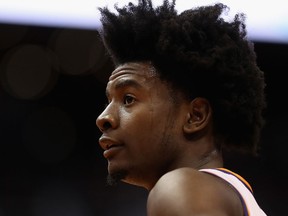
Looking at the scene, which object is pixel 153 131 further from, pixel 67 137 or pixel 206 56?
pixel 67 137

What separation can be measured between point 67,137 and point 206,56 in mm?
2985

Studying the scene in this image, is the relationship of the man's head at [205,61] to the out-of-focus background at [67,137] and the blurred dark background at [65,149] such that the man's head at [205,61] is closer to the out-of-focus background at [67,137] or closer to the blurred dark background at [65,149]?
the out-of-focus background at [67,137]

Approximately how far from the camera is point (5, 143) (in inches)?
165

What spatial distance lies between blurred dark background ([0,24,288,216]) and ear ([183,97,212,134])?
2432 millimetres

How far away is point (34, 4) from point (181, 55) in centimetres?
195

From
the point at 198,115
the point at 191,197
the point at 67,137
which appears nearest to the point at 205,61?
the point at 198,115

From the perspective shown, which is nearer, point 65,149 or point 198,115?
point 198,115

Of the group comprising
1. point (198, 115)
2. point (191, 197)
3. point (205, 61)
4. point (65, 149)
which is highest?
point (205, 61)

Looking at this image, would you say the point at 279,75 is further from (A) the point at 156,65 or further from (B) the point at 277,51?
(A) the point at 156,65

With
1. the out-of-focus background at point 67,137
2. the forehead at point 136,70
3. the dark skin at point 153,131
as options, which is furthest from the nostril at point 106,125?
the out-of-focus background at point 67,137

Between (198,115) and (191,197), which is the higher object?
(198,115)

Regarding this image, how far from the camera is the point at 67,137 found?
13.8 feet

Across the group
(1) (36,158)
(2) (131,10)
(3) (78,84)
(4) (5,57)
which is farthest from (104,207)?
(2) (131,10)

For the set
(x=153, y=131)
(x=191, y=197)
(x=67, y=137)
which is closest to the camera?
(x=191, y=197)
